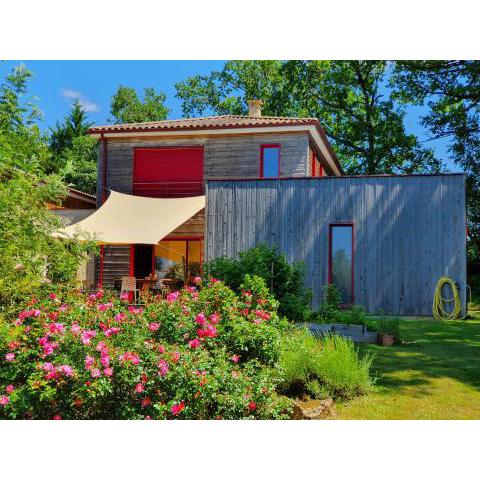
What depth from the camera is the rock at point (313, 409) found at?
16.1ft

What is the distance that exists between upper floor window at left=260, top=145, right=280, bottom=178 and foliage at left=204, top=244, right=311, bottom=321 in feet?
23.7

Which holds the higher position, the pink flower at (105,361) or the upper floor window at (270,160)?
the upper floor window at (270,160)

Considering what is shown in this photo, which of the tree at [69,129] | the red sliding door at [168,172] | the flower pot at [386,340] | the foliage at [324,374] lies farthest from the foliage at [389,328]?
the tree at [69,129]

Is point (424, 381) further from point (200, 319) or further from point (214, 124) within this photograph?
point (214, 124)

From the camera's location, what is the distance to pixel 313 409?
5.00m

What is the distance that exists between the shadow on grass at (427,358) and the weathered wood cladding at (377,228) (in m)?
2.45

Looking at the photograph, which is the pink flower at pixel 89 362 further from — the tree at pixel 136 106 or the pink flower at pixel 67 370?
the tree at pixel 136 106

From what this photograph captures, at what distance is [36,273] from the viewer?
20.3 ft

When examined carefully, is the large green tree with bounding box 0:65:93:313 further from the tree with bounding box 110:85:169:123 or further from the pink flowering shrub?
the tree with bounding box 110:85:169:123

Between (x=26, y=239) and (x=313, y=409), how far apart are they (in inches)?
140

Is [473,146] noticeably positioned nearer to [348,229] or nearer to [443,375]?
[348,229]
